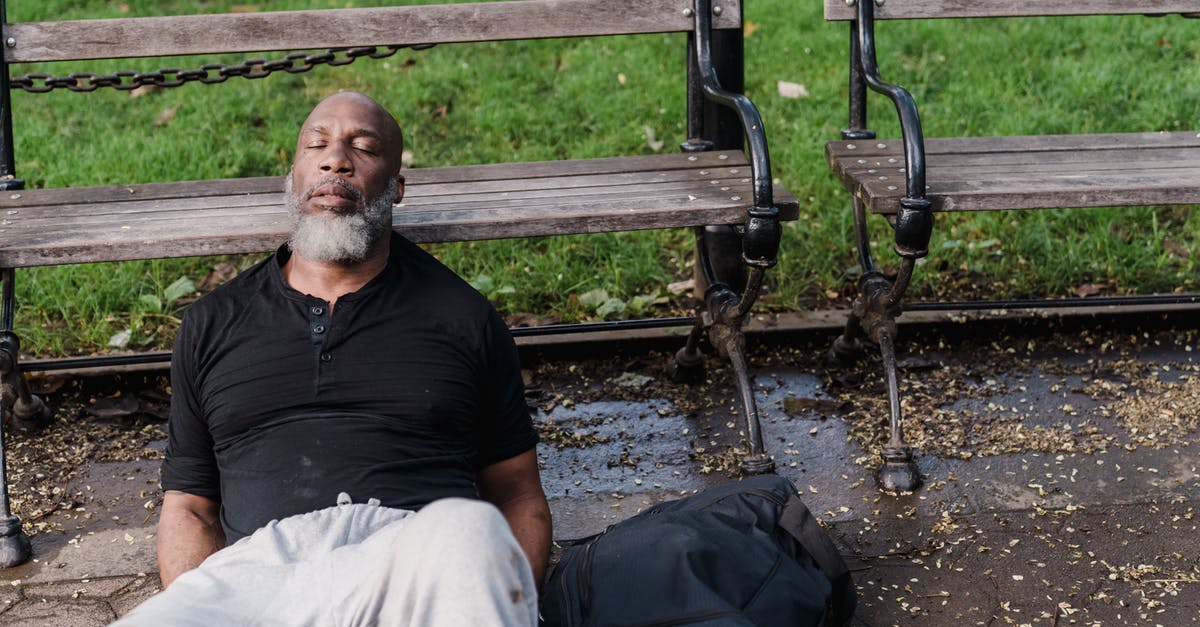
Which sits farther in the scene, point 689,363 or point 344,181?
point 689,363

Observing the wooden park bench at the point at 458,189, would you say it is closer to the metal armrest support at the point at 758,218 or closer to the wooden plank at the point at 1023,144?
the metal armrest support at the point at 758,218

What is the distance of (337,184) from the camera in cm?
320

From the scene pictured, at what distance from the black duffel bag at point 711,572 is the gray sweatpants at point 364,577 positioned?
45cm

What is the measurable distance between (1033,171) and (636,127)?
7.10ft

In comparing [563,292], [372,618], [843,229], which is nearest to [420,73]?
[563,292]

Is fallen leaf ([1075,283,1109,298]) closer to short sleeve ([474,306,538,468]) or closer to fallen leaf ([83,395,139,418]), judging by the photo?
short sleeve ([474,306,538,468])

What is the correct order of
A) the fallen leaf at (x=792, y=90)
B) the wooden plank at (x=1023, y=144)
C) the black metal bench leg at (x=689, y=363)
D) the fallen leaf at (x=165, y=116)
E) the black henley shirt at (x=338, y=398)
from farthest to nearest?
the fallen leaf at (x=792, y=90)
the fallen leaf at (x=165, y=116)
the black metal bench leg at (x=689, y=363)
the wooden plank at (x=1023, y=144)
the black henley shirt at (x=338, y=398)

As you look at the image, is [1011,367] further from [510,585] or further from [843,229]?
[510,585]

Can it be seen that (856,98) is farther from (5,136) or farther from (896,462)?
(5,136)

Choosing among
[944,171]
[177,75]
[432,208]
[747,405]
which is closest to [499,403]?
[432,208]

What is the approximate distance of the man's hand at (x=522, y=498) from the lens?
118 inches

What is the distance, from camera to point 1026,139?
A: 4.42 metres

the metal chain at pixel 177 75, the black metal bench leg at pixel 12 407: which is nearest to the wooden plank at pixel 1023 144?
the metal chain at pixel 177 75

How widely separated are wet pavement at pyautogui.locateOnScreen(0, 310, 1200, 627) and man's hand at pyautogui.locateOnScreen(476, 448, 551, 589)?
594 mm
